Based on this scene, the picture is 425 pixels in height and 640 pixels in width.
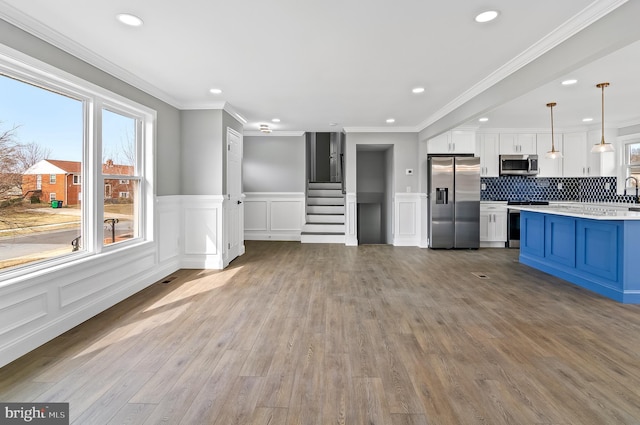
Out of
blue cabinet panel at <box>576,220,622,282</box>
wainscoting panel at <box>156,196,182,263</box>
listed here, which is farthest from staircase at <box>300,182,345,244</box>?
blue cabinet panel at <box>576,220,622,282</box>

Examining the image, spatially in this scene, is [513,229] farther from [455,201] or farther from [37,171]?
[37,171]

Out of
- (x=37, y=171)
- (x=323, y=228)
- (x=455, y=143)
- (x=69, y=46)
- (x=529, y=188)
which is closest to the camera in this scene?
(x=37, y=171)

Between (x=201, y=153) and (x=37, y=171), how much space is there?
2468 mm

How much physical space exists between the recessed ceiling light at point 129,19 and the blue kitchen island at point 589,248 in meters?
4.86

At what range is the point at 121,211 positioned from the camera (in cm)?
397

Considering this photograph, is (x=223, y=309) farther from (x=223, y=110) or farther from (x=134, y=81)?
(x=223, y=110)

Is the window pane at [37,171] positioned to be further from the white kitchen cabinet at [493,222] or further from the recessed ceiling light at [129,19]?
the white kitchen cabinet at [493,222]

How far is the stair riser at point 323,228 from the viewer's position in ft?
25.9

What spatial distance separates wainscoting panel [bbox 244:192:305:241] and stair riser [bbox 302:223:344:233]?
0.81ft

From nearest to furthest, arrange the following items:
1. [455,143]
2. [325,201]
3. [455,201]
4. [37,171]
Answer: [37,171], [455,201], [455,143], [325,201]

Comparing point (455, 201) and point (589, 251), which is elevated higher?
point (455, 201)

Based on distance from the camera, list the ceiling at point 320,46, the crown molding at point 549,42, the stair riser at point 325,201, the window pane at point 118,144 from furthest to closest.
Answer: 1. the stair riser at point 325,201
2. the window pane at point 118,144
3. the ceiling at point 320,46
4. the crown molding at point 549,42

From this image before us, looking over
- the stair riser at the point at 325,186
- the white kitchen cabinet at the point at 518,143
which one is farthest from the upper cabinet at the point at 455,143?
the stair riser at the point at 325,186

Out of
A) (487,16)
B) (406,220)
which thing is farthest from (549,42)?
(406,220)
